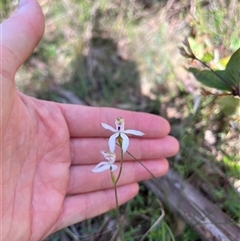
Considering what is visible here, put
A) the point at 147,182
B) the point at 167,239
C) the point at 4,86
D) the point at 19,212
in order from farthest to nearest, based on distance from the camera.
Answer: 1. the point at 147,182
2. the point at 167,239
3. the point at 19,212
4. the point at 4,86

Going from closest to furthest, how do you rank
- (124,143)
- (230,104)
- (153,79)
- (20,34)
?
(124,143), (20,34), (230,104), (153,79)

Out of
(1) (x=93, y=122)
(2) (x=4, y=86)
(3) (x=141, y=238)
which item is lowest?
(3) (x=141, y=238)

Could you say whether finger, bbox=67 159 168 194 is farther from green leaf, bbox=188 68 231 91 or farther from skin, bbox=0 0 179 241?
green leaf, bbox=188 68 231 91

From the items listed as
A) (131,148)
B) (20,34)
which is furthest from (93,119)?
(20,34)

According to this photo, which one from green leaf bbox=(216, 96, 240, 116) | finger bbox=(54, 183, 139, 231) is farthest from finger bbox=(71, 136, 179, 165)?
green leaf bbox=(216, 96, 240, 116)

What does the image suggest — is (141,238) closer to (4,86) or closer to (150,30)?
(4,86)

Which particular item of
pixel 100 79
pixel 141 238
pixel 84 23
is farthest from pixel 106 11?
pixel 141 238

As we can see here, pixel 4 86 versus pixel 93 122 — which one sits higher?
pixel 4 86

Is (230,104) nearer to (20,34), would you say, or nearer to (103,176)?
(103,176)
